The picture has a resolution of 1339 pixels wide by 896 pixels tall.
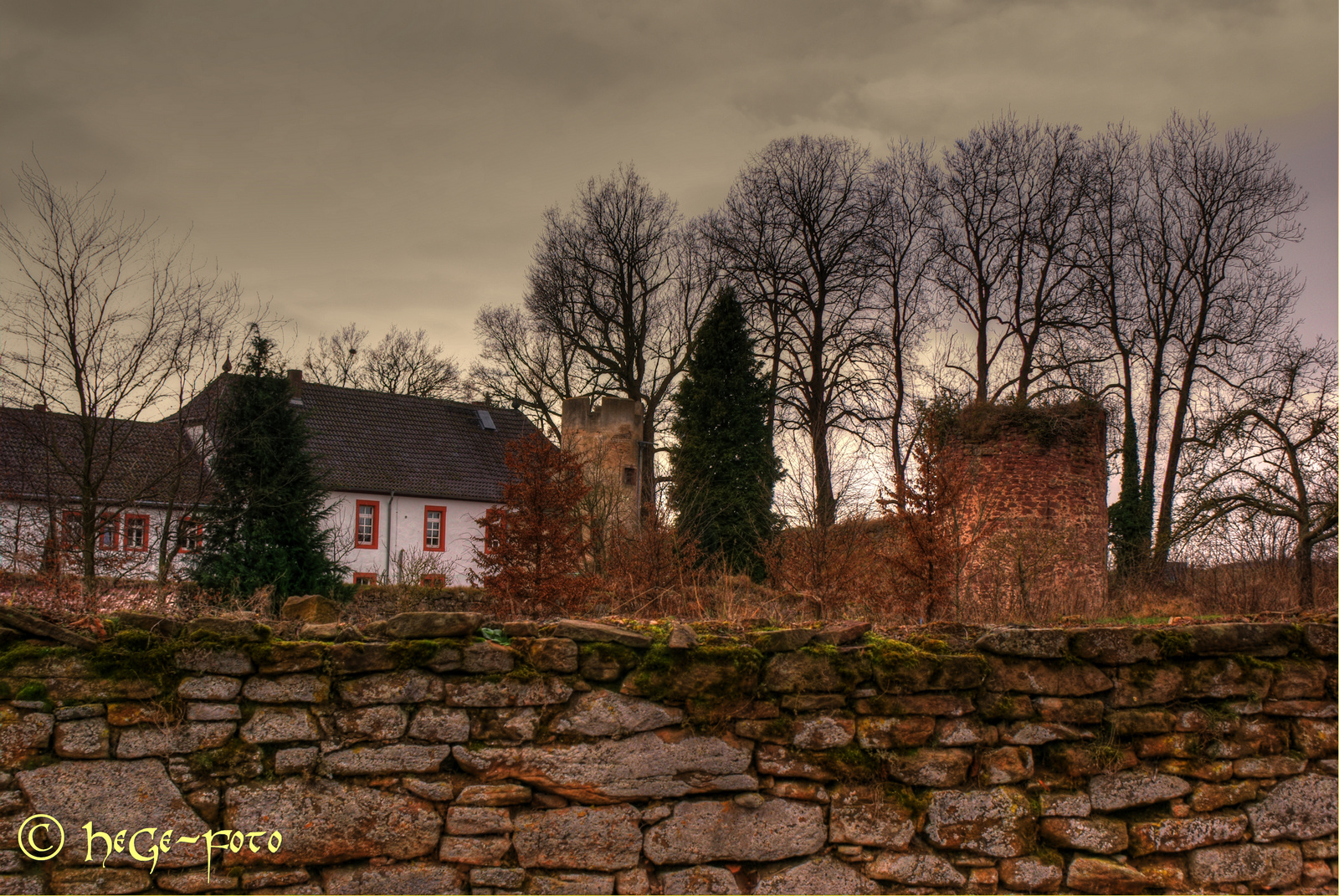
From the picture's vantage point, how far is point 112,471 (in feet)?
70.5

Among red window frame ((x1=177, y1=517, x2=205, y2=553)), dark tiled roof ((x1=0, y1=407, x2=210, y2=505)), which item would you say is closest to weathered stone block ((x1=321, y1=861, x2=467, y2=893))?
dark tiled roof ((x1=0, y1=407, x2=210, y2=505))

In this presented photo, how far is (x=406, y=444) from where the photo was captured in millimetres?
31172

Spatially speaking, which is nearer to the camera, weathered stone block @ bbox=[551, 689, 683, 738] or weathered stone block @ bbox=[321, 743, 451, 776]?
weathered stone block @ bbox=[321, 743, 451, 776]

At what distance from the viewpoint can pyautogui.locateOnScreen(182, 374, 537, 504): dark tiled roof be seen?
97.5 feet

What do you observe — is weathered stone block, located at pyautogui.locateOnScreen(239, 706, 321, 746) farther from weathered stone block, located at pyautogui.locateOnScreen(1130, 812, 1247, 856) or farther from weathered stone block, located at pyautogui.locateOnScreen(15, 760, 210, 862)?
weathered stone block, located at pyautogui.locateOnScreen(1130, 812, 1247, 856)

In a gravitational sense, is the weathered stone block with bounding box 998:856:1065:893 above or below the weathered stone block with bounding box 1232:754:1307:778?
below

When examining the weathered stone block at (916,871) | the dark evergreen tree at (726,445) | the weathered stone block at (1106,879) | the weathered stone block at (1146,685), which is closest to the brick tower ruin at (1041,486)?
the dark evergreen tree at (726,445)

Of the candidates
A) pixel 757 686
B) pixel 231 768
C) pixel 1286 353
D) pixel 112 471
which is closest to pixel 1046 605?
pixel 757 686

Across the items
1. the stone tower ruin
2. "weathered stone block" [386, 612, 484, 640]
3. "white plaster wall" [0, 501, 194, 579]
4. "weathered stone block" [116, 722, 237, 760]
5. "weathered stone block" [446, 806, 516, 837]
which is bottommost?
"weathered stone block" [446, 806, 516, 837]

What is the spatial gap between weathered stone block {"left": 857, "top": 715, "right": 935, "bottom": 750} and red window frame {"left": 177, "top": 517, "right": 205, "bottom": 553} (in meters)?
13.5

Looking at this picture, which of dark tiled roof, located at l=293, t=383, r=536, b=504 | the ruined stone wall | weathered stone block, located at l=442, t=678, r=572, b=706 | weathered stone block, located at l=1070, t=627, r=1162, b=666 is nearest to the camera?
the ruined stone wall

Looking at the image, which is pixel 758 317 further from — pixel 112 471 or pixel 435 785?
pixel 435 785

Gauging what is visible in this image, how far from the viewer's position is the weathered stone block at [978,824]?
14.8ft

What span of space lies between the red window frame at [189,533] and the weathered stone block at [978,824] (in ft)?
45.2
